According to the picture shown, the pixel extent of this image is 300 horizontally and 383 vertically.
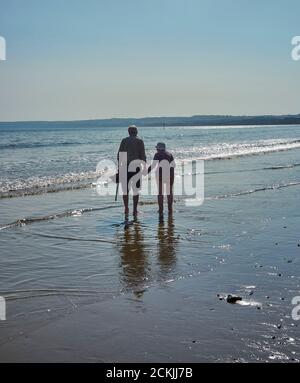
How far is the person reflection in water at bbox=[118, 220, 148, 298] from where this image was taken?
6500 millimetres

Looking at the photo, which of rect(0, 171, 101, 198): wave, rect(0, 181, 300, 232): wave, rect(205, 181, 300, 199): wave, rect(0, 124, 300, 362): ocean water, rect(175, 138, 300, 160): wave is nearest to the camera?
rect(0, 124, 300, 362): ocean water

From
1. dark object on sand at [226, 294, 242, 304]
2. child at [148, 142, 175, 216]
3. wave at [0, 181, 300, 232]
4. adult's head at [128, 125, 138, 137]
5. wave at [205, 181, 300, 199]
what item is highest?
adult's head at [128, 125, 138, 137]

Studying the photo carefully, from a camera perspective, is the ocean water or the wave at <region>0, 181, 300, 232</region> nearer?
the ocean water

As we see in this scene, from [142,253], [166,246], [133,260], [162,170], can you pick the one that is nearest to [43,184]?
[162,170]

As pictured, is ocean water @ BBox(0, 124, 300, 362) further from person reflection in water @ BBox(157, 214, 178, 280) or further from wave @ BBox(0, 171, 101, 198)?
wave @ BBox(0, 171, 101, 198)

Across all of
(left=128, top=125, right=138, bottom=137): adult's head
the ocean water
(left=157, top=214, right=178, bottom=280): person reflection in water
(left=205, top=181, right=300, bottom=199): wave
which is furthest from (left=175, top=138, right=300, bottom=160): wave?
(left=157, top=214, right=178, bottom=280): person reflection in water

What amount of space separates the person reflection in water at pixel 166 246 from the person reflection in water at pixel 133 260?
0.84ft

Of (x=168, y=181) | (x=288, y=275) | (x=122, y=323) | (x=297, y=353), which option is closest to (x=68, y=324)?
(x=122, y=323)

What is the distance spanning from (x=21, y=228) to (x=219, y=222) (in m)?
4.26

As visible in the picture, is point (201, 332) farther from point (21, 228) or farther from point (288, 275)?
point (21, 228)

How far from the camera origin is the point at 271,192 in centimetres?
1561

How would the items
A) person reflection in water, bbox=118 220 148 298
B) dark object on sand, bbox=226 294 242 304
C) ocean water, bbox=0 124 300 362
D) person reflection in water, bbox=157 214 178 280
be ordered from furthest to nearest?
1. person reflection in water, bbox=157 214 178 280
2. person reflection in water, bbox=118 220 148 298
3. dark object on sand, bbox=226 294 242 304
4. ocean water, bbox=0 124 300 362

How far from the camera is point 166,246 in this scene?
28.1 ft
